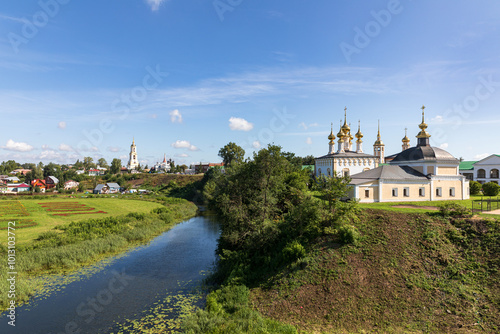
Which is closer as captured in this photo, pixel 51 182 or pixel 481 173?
pixel 481 173

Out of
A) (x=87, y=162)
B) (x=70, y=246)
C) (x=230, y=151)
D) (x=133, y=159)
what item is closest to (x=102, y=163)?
(x=87, y=162)

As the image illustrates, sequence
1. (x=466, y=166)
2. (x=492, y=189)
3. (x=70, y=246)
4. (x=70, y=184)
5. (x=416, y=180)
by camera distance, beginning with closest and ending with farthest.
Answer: (x=70, y=246) → (x=416, y=180) → (x=492, y=189) → (x=466, y=166) → (x=70, y=184)

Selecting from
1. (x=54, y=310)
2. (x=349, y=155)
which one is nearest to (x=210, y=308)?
(x=54, y=310)

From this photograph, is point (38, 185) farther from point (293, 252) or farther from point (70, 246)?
point (293, 252)

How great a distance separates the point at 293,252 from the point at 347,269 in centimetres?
337

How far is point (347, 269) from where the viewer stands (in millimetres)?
16234

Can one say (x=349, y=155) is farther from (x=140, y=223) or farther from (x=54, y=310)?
(x=54, y=310)

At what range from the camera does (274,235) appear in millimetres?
20625

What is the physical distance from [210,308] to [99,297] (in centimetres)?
745

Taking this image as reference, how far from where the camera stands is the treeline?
13.9 m

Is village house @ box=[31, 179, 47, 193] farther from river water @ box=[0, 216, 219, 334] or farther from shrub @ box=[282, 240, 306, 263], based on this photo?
shrub @ box=[282, 240, 306, 263]

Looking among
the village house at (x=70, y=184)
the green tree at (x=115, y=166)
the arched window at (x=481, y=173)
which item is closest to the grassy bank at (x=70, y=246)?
the arched window at (x=481, y=173)

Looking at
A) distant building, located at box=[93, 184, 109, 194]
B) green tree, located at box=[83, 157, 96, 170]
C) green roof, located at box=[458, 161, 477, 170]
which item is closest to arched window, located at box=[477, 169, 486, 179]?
green roof, located at box=[458, 161, 477, 170]

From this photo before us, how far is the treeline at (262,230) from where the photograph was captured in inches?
548
